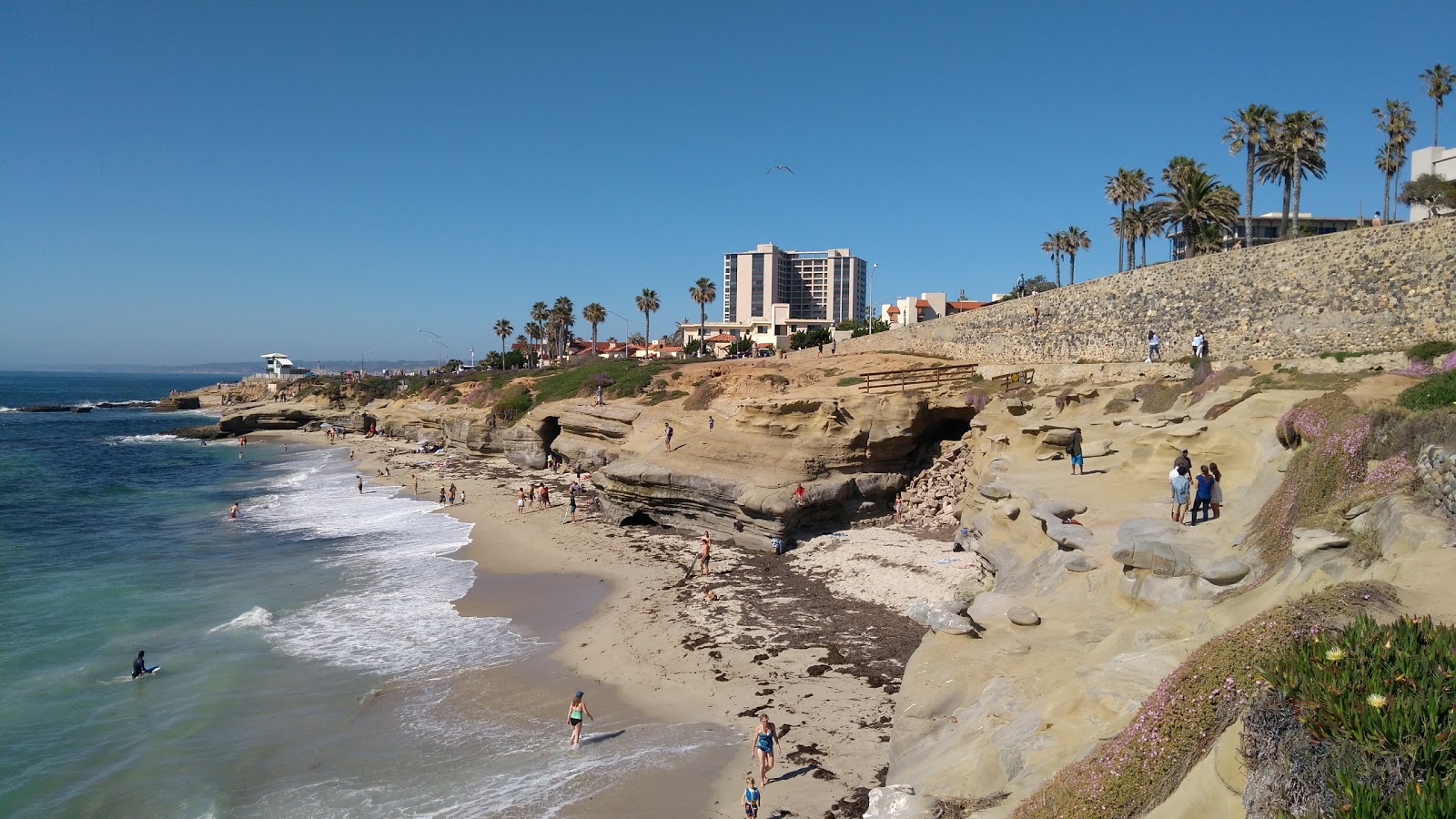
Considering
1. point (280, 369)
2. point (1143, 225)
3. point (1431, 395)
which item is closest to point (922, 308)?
point (1143, 225)

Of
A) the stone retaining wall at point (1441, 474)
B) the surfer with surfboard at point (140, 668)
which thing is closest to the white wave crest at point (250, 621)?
the surfer with surfboard at point (140, 668)

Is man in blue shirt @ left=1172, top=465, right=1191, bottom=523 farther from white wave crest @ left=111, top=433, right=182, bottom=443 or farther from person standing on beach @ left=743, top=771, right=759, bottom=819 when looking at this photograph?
white wave crest @ left=111, top=433, right=182, bottom=443

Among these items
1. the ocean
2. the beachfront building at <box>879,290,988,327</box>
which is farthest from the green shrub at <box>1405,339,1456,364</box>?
the beachfront building at <box>879,290,988,327</box>

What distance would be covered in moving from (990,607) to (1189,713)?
5.80 meters

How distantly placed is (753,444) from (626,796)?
632 inches

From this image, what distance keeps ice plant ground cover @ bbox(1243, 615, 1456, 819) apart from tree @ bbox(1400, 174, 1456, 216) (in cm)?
3059

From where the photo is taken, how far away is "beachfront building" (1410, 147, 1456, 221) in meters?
29.9

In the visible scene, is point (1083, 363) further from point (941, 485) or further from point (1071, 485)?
point (1071, 485)

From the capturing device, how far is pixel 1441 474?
7457 millimetres

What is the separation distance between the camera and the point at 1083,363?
29109mm

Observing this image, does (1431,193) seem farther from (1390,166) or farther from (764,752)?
(764,752)

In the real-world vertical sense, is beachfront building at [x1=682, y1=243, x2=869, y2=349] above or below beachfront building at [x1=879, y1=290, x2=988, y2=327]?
above

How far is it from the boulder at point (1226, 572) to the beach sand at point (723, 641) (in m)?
5.03

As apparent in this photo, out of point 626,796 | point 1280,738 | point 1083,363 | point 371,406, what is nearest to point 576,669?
point 626,796
